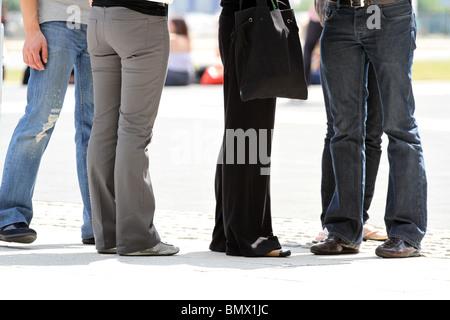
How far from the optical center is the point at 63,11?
5.75 metres

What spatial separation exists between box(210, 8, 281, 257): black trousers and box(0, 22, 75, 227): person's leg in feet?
2.93

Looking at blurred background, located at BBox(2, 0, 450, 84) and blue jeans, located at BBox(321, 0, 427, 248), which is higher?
blue jeans, located at BBox(321, 0, 427, 248)

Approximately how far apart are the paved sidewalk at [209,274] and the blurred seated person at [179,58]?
50.2 ft

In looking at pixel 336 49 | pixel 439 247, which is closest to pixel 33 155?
pixel 336 49

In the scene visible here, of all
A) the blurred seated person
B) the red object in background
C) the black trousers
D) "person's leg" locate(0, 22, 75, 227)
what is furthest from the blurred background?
the black trousers

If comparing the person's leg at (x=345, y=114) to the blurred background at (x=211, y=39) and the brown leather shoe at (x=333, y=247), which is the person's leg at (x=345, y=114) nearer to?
the brown leather shoe at (x=333, y=247)

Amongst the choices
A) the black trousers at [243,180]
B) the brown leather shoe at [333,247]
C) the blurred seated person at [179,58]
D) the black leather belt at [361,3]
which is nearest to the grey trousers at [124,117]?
the black trousers at [243,180]

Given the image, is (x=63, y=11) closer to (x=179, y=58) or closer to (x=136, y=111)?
(x=136, y=111)

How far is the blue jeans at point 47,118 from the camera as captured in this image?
5.72m

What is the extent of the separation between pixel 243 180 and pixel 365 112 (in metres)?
0.77

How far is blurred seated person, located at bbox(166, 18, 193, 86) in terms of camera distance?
69.8 feet

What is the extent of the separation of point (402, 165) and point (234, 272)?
1.20m

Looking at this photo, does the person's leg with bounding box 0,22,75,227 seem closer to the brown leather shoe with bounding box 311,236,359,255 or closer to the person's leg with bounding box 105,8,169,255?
the person's leg with bounding box 105,8,169,255

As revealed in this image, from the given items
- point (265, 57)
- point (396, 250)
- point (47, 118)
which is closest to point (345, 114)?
point (265, 57)
